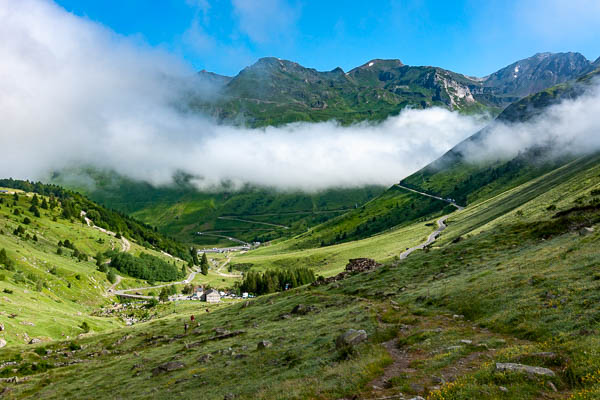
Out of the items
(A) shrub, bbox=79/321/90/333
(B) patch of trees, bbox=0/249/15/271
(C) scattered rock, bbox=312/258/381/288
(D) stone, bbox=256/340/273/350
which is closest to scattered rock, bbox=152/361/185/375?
(D) stone, bbox=256/340/273/350

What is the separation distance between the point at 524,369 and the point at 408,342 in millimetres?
13652

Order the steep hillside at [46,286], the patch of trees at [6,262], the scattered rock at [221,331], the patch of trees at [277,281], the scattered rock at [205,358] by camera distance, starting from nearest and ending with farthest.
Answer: the scattered rock at [205,358] → the scattered rock at [221,331] → the steep hillside at [46,286] → the patch of trees at [6,262] → the patch of trees at [277,281]

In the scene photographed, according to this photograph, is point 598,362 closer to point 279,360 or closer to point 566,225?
point 279,360

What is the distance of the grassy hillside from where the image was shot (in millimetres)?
19891

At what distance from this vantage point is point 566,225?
200 ft

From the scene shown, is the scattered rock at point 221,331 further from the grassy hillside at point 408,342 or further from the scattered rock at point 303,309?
the scattered rock at point 303,309

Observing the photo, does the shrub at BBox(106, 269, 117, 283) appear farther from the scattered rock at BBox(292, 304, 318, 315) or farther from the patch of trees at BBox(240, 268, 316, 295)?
the scattered rock at BBox(292, 304, 318, 315)

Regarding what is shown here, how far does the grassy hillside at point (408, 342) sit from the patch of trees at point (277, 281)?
7162cm

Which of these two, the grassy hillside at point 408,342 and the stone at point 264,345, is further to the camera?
the stone at point 264,345

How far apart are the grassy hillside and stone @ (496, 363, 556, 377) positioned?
0.41 metres

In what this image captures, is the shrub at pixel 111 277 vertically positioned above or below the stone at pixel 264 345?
above

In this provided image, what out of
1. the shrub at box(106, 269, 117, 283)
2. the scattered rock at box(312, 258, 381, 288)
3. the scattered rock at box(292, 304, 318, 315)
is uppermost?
the shrub at box(106, 269, 117, 283)

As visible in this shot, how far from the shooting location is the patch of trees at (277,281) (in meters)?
147

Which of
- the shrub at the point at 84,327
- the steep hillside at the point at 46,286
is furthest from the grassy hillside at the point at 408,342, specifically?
the shrub at the point at 84,327
